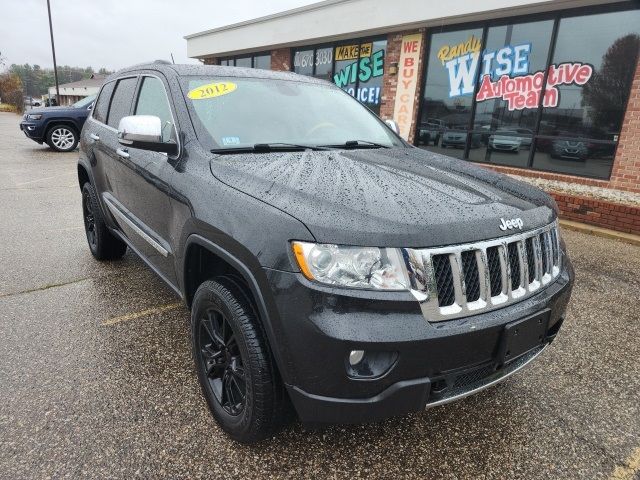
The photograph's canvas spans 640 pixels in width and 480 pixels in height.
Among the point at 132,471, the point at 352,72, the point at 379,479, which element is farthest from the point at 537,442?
the point at 352,72

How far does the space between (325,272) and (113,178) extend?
8.49ft

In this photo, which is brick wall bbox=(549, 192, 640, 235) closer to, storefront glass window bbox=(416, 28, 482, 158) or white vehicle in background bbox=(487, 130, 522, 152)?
white vehicle in background bbox=(487, 130, 522, 152)

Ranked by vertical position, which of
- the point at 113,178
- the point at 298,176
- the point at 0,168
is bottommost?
the point at 0,168

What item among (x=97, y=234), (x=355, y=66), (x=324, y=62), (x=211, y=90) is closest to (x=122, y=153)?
(x=211, y=90)

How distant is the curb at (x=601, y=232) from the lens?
5681 millimetres

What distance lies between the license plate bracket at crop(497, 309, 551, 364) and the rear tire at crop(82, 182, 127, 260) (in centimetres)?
358

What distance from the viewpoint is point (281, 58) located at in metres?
14.1

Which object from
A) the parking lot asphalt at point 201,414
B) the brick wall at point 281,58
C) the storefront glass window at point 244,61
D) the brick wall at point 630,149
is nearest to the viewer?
the parking lot asphalt at point 201,414

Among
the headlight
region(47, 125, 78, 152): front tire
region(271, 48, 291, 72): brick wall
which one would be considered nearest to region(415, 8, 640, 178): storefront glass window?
region(271, 48, 291, 72): brick wall

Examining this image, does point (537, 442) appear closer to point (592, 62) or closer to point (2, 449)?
point (2, 449)

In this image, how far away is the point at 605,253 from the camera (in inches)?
207

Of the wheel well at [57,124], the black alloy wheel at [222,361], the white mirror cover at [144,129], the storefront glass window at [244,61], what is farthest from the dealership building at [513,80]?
the wheel well at [57,124]

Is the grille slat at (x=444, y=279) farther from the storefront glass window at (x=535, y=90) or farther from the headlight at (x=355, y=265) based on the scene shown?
the storefront glass window at (x=535, y=90)

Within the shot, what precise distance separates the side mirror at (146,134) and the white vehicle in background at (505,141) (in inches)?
327
